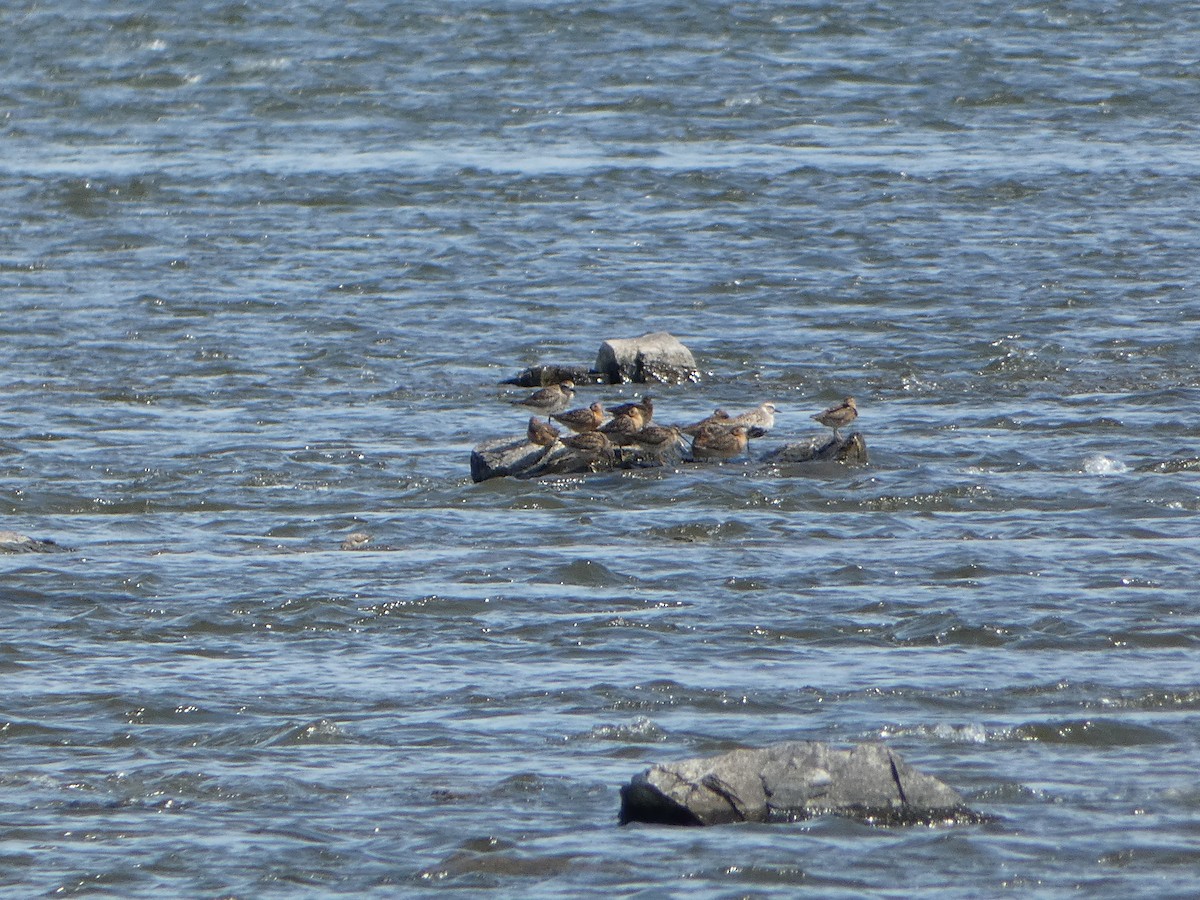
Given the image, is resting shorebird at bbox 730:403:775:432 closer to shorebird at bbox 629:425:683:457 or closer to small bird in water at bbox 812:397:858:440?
small bird in water at bbox 812:397:858:440

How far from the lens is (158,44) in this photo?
28484 millimetres

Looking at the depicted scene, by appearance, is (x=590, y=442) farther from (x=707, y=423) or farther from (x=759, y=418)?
(x=759, y=418)

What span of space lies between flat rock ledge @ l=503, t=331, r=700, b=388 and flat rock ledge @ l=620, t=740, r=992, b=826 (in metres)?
7.43

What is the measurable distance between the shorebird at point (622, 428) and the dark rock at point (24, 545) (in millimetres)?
2786

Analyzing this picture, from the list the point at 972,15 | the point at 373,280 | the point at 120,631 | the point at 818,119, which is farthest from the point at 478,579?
the point at 972,15

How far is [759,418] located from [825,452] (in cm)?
70

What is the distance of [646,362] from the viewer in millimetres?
13367

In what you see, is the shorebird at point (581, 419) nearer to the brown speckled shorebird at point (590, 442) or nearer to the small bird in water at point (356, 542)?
the brown speckled shorebird at point (590, 442)

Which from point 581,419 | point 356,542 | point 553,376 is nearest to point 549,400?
point 581,419

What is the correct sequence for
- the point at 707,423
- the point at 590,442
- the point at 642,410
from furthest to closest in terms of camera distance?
the point at 642,410 → the point at 707,423 → the point at 590,442

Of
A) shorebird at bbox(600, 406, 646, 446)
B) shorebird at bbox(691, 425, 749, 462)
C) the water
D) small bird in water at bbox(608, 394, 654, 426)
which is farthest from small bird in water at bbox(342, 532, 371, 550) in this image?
shorebird at bbox(691, 425, 749, 462)

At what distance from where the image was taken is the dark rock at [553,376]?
13266mm

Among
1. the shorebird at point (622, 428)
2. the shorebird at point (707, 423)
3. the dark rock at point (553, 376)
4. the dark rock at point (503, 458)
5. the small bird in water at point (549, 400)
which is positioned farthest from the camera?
the dark rock at point (553, 376)

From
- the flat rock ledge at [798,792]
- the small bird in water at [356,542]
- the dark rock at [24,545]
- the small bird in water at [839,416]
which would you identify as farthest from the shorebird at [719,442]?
the flat rock ledge at [798,792]
